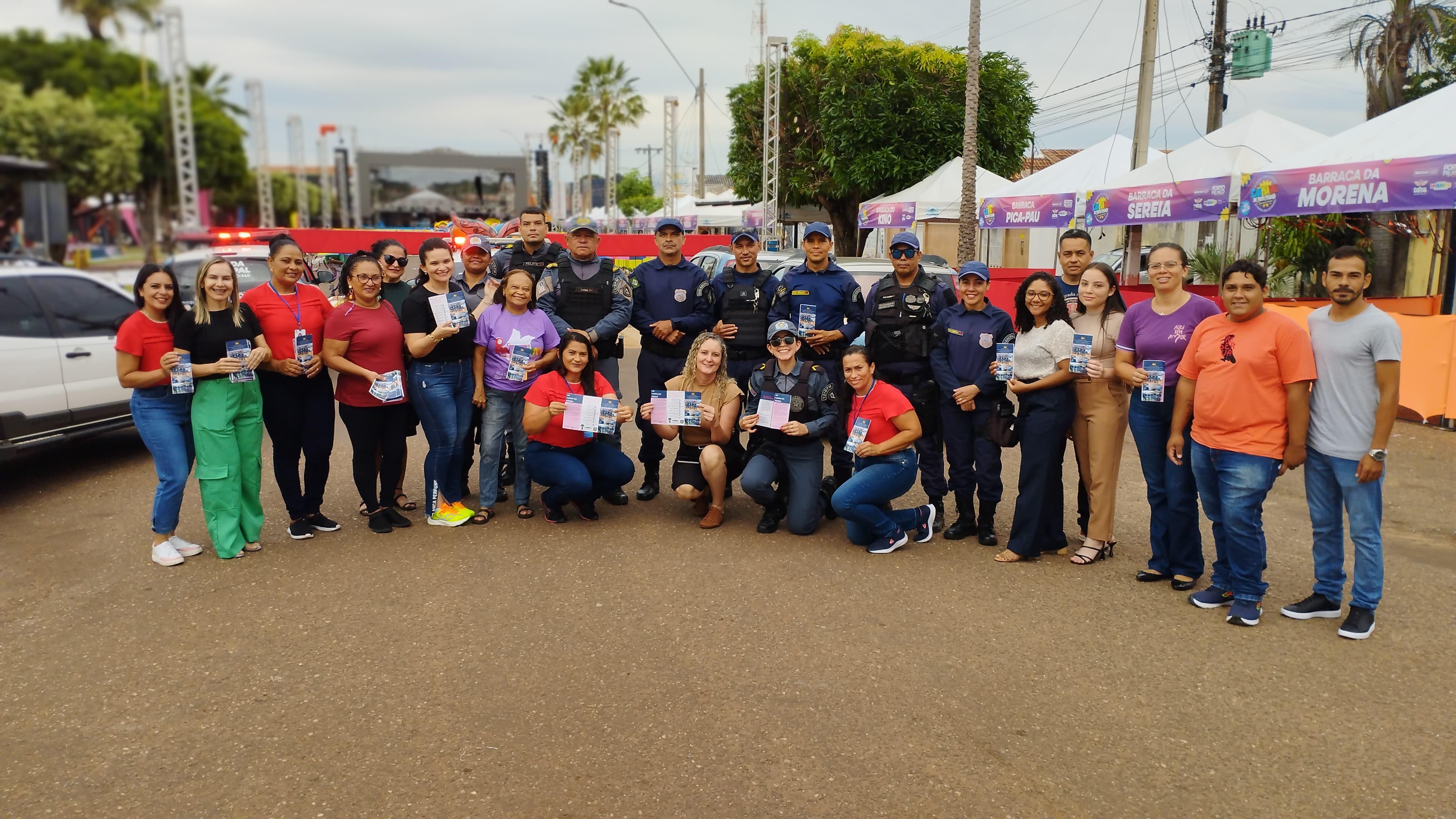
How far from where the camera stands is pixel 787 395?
6438mm

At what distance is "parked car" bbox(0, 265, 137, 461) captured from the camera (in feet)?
23.9

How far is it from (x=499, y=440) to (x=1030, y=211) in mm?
14891

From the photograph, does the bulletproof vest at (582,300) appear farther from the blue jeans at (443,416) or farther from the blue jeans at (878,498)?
the blue jeans at (878,498)

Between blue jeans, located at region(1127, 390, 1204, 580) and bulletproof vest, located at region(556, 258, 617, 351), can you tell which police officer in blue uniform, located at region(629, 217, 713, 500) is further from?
blue jeans, located at region(1127, 390, 1204, 580)

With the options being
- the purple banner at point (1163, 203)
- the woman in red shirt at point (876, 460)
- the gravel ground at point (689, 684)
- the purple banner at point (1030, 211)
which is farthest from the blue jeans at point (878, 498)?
the purple banner at point (1030, 211)

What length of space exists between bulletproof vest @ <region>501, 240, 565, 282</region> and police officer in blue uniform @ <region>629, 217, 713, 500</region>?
2.06ft

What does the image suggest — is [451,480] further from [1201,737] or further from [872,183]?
[872,183]

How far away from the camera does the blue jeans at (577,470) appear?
6.59 metres

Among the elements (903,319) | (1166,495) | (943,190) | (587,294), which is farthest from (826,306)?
(943,190)

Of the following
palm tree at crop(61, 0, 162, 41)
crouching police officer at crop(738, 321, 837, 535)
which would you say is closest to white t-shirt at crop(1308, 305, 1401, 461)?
crouching police officer at crop(738, 321, 837, 535)

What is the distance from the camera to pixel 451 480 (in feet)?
22.3

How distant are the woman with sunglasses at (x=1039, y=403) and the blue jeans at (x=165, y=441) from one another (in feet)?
16.2

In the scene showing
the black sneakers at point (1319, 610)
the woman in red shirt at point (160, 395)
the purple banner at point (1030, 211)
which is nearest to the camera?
the black sneakers at point (1319, 610)

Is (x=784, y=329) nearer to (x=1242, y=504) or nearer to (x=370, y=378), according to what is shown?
(x=370, y=378)
